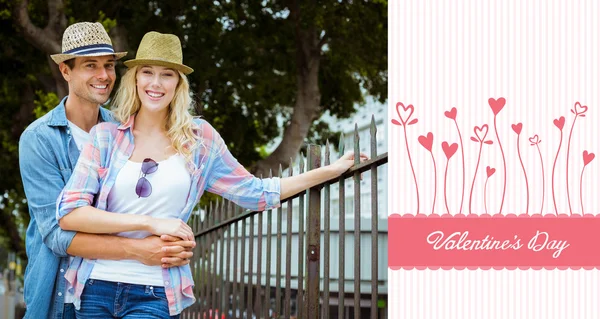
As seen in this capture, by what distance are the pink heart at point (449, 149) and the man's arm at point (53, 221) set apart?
116 centimetres

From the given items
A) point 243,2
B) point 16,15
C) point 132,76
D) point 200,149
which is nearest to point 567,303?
point 200,149

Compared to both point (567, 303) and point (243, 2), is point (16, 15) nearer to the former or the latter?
point (243, 2)

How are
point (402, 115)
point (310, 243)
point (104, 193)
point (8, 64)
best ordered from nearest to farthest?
point (402, 115) < point (104, 193) < point (310, 243) < point (8, 64)

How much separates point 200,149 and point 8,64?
1076cm

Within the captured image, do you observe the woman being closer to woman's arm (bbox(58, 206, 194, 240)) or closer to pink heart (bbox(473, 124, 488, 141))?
woman's arm (bbox(58, 206, 194, 240))

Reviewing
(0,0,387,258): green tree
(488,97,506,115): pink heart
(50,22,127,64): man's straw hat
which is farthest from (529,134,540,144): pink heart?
(0,0,387,258): green tree

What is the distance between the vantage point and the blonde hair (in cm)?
325

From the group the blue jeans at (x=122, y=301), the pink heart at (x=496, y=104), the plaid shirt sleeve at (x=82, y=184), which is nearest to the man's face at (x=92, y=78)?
the plaid shirt sleeve at (x=82, y=184)

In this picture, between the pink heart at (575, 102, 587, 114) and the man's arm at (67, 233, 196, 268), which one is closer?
the pink heart at (575, 102, 587, 114)

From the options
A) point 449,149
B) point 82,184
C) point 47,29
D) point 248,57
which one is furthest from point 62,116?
point 248,57

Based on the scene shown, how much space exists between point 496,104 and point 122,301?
1.53 m

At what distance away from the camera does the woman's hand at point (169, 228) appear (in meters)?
3.14

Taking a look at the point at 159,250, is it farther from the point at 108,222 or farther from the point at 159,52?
the point at 159,52

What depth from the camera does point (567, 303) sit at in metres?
2.47
